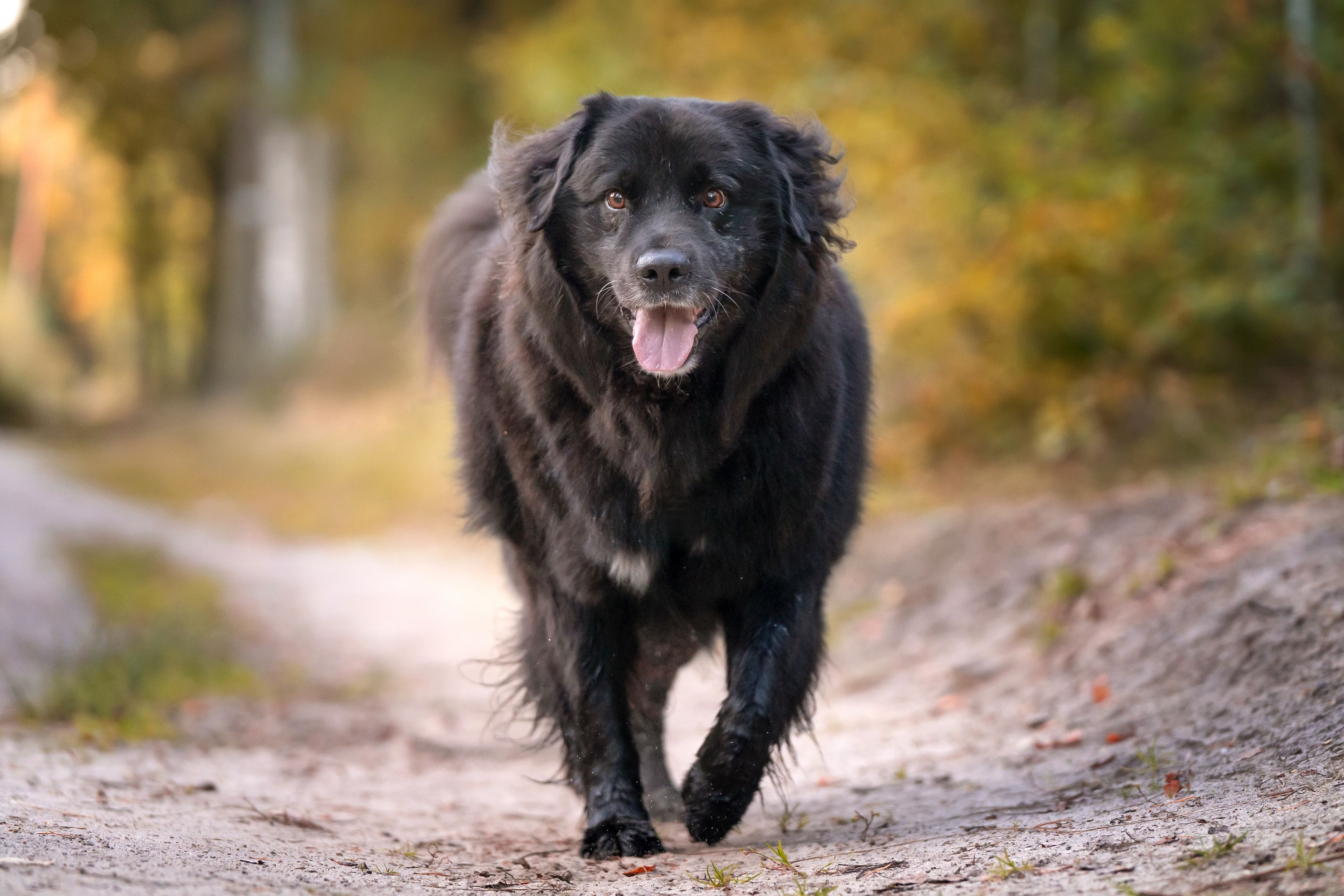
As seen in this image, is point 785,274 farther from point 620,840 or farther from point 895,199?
point 895,199

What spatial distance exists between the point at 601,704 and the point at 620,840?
0.40 m

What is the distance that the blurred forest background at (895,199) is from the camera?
7.53m

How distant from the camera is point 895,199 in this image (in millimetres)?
8891

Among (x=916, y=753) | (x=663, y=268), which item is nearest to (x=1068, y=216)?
(x=916, y=753)

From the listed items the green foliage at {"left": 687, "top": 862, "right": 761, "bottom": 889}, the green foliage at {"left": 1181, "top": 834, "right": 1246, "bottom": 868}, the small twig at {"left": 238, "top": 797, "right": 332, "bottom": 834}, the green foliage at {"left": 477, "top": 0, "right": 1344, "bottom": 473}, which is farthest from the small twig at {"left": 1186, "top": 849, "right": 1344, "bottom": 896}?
the green foliage at {"left": 477, "top": 0, "right": 1344, "bottom": 473}

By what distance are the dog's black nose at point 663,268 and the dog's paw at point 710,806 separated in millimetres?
1358

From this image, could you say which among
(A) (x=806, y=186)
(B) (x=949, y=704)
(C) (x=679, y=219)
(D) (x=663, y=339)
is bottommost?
(B) (x=949, y=704)

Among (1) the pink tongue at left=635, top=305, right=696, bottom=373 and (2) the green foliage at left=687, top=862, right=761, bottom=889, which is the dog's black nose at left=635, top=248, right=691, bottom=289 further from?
(2) the green foliage at left=687, top=862, right=761, bottom=889

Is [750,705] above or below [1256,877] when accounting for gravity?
above

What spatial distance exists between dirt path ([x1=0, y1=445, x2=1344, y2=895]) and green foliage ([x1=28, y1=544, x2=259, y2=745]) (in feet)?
0.77

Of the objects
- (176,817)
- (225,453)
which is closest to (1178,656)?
(176,817)

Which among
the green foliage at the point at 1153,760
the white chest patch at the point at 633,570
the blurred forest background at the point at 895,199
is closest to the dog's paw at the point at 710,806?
the white chest patch at the point at 633,570

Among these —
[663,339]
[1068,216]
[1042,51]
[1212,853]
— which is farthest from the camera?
[1042,51]

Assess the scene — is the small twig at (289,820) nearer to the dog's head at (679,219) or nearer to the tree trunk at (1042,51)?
the dog's head at (679,219)
